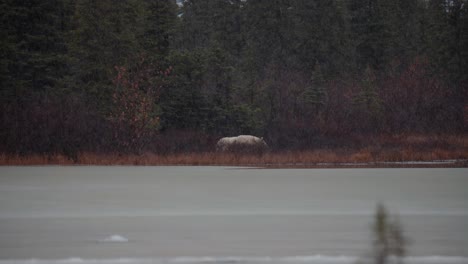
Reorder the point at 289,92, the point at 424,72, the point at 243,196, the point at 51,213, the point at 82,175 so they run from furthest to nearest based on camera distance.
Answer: the point at 424,72 < the point at 289,92 < the point at 82,175 < the point at 243,196 < the point at 51,213

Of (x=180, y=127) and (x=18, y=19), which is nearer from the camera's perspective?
(x=180, y=127)

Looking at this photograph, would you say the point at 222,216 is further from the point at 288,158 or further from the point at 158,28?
the point at 158,28

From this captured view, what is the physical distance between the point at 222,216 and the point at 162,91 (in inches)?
1111

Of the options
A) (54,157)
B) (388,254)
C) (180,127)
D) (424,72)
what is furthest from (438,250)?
(424,72)

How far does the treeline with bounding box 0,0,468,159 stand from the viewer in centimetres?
3341

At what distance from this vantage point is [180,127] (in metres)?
40.7

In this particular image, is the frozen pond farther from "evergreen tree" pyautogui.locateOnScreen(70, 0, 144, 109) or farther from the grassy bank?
"evergreen tree" pyautogui.locateOnScreen(70, 0, 144, 109)

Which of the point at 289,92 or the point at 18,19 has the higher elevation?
the point at 18,19

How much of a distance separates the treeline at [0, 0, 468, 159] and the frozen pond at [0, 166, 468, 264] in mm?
10871

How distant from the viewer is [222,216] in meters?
13.1

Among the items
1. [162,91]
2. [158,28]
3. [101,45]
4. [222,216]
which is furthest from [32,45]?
[222,216]

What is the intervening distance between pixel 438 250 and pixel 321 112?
35.5 metres

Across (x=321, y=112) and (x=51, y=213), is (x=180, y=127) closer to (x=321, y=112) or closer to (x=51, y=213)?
(x=321, y=112)

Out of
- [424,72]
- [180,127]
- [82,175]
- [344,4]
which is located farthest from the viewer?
[344,4]
